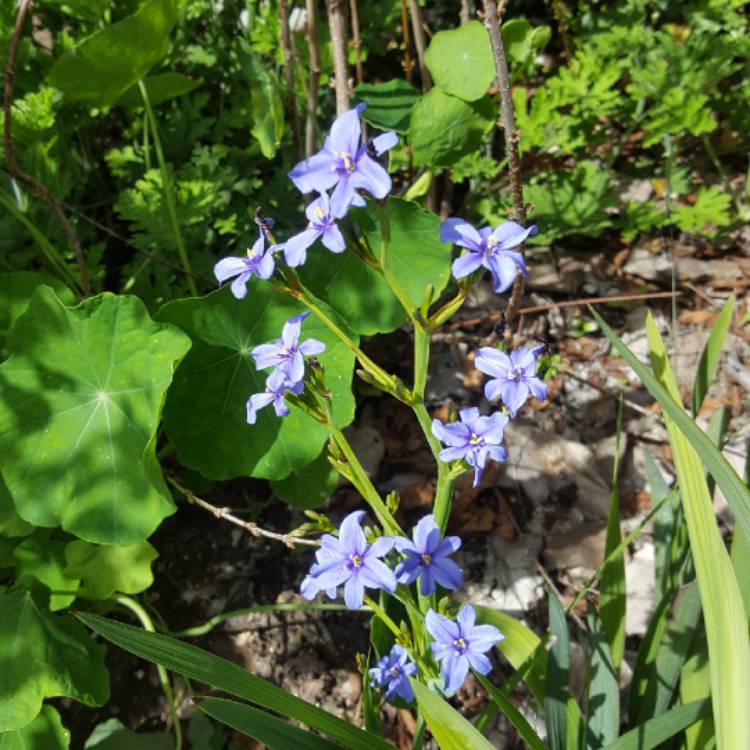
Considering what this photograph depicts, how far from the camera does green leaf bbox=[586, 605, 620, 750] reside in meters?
1.50

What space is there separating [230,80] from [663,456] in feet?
5.85

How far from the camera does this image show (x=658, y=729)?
132 centimetres

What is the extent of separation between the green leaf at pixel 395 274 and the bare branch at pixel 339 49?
26 centimetres

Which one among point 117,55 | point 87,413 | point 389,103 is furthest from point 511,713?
point 117,55

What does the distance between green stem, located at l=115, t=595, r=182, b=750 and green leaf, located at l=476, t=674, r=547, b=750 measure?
0.84 meters

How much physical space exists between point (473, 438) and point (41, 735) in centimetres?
117

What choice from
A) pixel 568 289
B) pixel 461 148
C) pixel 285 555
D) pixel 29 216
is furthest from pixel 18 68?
pixel 568 289

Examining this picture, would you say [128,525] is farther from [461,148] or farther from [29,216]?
[461,148]

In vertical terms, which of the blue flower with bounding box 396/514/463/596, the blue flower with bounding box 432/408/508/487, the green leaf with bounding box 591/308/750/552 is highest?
the blue flower with bounding box 432/408/508/487

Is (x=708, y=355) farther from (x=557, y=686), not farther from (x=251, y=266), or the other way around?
(x=251, y=266)

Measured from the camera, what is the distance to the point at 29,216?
80.2 inches

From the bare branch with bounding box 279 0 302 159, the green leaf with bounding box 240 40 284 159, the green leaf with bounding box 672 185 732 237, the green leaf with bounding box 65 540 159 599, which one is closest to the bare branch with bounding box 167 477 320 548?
the green leaf with bounding box 65 540 159 599

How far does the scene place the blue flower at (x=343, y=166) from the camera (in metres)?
1.04

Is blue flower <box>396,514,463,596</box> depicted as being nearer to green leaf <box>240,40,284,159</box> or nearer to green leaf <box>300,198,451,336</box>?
green leaf <box>300,198,451,336</box>
